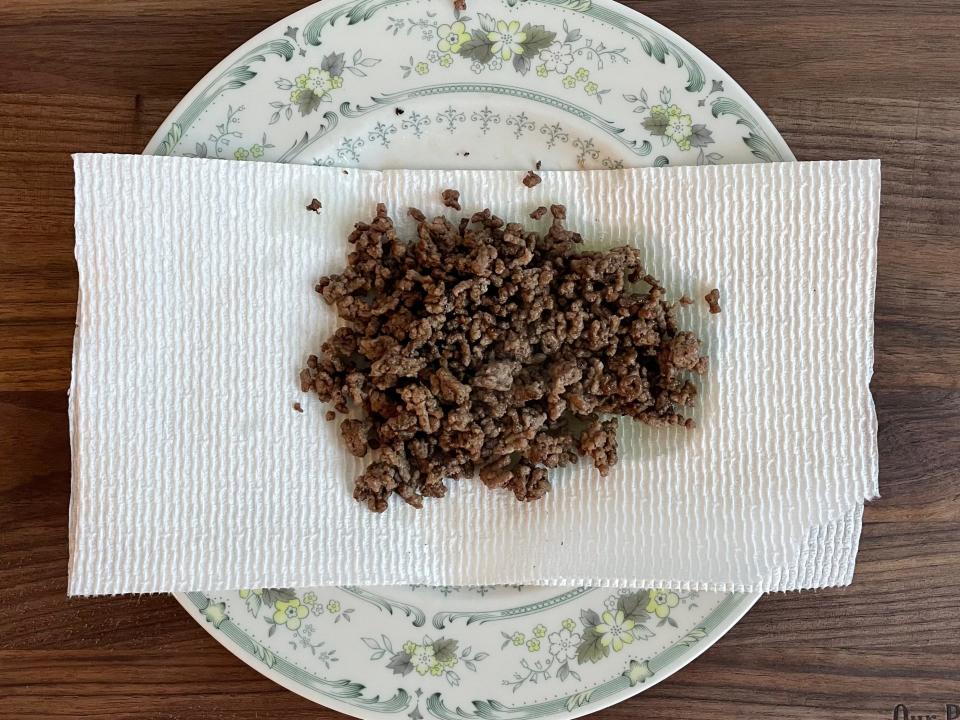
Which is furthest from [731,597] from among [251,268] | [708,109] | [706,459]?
[251,268]

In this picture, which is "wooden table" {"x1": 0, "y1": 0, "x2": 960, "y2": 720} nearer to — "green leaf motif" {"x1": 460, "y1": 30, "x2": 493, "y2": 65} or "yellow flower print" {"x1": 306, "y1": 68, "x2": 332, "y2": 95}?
"yellow flower print" {"x1": 306, "y1": 68, "x2": 332, "y2": 95}

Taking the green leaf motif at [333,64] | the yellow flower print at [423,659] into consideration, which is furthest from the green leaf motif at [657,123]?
the yellow flower print at [423,659]

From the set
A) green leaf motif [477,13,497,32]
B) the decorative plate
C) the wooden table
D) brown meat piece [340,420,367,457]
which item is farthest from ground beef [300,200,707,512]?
the wooden table

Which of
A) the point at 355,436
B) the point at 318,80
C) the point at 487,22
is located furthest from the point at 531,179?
the point at 355,436

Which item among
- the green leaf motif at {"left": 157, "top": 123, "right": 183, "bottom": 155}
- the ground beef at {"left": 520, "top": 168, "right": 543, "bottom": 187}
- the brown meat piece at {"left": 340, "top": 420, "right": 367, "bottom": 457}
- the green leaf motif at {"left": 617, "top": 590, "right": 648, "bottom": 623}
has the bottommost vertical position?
the green leaf motif at {"left": 617, "top": 590, "right": 648, "bottom": 623}

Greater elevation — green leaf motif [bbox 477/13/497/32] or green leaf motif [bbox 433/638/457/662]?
green leaf motif [bbox 477/13/497/32]

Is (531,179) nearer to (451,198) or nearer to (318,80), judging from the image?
(451,198)

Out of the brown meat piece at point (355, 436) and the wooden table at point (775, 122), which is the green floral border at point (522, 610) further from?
the wooden table at point (775, 122)
